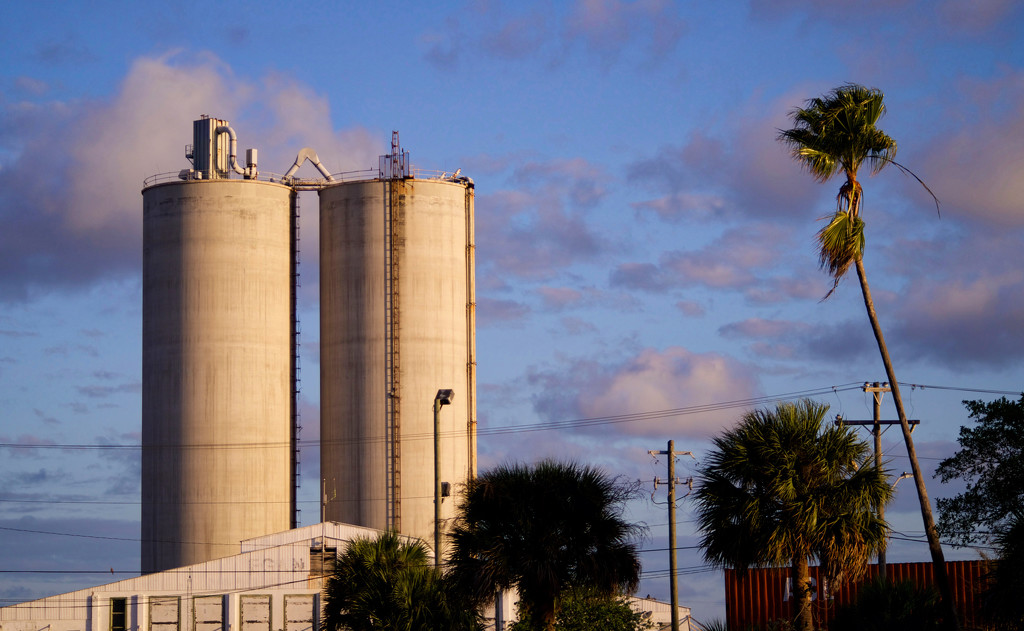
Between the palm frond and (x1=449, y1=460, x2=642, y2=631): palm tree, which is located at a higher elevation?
the palm frond

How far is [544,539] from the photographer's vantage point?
98.3 feet

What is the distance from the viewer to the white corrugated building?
6394 cm

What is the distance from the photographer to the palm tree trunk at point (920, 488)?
29.7m

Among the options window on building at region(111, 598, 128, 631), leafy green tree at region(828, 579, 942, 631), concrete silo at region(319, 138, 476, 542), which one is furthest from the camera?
concrete silo at region(319, 138, 476, 542)

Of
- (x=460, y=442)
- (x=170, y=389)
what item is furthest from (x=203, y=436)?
(x=460, y=442)

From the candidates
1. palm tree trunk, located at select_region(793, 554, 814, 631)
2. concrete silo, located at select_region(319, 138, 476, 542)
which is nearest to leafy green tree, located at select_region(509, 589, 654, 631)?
palm tree trunk, located at select_region(793, 554, 814, 631)

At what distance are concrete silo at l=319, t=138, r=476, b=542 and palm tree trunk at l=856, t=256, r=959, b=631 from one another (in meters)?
37.3

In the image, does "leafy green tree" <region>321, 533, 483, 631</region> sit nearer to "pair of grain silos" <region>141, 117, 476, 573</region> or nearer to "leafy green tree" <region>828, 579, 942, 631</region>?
"leafy green tree" <region>828, 579, 942, 631</region>

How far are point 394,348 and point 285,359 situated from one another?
6.56 meters

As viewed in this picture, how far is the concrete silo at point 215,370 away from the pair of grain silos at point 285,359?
8 centimetres

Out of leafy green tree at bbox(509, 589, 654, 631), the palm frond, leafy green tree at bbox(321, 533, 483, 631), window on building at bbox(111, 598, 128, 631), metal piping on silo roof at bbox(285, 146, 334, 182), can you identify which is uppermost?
metal piping on silo roof at bbox(285, 146, 334, 182)

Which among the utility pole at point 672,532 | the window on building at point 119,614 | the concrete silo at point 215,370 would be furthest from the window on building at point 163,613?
the utility pole at point 672,532

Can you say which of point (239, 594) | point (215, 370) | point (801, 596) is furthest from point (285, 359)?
point (801, 596)

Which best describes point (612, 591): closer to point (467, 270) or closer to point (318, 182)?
point (467, 270)
